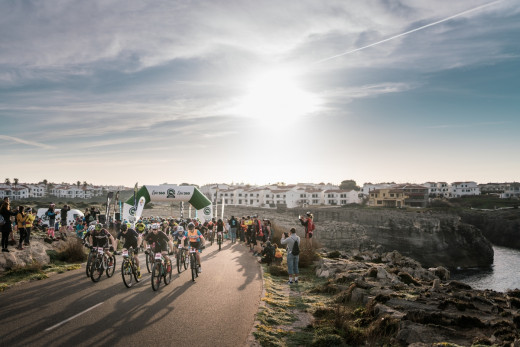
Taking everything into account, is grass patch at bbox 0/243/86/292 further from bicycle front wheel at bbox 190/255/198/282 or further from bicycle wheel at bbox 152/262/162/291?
bicycle front wheel at bbox 190/255/198/282

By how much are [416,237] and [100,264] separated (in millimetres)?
67052

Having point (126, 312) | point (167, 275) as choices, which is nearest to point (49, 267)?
point (167, 275)

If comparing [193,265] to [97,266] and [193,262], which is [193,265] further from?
[97,266]

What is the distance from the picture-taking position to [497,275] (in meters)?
45.4

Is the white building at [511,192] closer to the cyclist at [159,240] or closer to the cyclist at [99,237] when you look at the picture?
the cyclist at [159,240]

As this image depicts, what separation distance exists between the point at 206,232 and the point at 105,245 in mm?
16894

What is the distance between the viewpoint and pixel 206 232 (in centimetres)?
2928

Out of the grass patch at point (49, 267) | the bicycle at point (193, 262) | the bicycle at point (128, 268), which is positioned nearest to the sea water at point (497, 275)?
the bicycle at point (193, 262)

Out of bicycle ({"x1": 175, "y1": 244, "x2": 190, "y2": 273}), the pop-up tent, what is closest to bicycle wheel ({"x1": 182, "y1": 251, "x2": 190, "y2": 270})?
bicycle ({"x1": 175, "y1": 244, "x2": 190, "y2": 273})

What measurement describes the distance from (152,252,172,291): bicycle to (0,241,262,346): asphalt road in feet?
0.78

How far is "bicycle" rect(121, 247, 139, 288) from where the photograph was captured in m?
11.5

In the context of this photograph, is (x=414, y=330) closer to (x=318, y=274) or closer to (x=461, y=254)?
(x=318, y=274)

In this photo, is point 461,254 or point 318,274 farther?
point 461,254

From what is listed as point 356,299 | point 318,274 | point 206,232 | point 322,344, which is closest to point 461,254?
point 206,232
